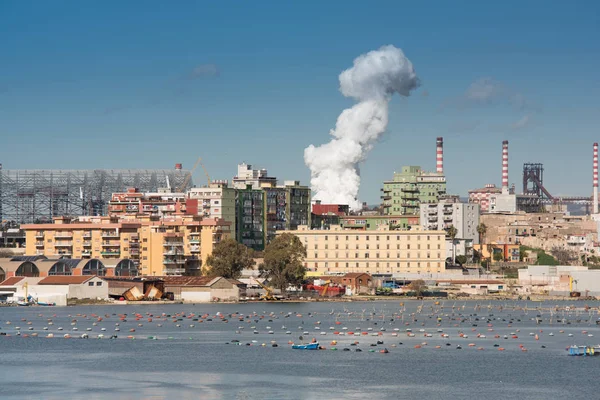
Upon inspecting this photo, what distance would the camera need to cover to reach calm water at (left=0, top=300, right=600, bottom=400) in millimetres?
62812

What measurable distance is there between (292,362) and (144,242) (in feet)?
300

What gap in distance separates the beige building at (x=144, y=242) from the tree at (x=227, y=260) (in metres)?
9.44

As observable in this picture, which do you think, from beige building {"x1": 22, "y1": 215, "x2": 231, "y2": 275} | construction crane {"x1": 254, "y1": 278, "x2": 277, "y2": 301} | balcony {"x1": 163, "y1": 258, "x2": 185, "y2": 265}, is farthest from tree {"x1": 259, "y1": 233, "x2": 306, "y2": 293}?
balcony {"x1": 163, "y1": 258, "x2": 185, "y2": 265}

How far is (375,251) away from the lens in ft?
579

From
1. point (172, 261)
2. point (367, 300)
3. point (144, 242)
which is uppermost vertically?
point (144, 242)

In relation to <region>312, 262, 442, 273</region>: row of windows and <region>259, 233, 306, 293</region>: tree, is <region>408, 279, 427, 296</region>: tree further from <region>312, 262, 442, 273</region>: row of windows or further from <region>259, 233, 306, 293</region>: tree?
<region>259, 233, 306, 293</region>: tree

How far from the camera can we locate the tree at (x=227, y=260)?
492ft

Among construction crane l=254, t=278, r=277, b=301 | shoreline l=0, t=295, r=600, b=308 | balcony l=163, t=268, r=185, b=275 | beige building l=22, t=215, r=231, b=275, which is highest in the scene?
beige building l=22, t=215, r=231, b=275

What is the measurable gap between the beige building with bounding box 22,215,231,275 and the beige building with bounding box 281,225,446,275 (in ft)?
57.1

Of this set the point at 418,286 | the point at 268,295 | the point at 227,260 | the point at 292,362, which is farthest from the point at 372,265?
the point at 292,362

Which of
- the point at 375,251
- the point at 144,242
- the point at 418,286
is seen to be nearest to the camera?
the point at 418,286

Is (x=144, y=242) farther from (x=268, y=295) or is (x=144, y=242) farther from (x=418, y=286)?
(x=418, y=286)

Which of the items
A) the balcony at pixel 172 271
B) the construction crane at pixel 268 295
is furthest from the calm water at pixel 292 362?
the balcony at pixel 172 271

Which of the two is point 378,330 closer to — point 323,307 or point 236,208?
point 323,307
